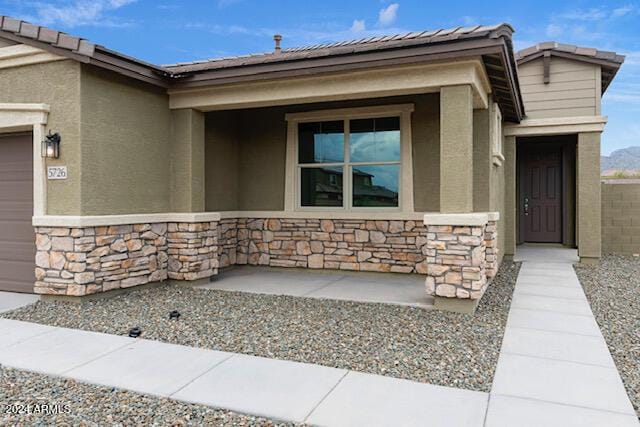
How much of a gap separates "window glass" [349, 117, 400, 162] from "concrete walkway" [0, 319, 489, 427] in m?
4.87

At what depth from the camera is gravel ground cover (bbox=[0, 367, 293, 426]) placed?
3047mm

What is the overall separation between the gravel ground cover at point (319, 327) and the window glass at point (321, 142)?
3046 mm

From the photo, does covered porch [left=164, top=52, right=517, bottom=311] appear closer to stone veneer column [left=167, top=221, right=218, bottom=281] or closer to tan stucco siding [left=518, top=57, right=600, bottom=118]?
stone veneer column [left=167, top=221, right=218, bottom=281]

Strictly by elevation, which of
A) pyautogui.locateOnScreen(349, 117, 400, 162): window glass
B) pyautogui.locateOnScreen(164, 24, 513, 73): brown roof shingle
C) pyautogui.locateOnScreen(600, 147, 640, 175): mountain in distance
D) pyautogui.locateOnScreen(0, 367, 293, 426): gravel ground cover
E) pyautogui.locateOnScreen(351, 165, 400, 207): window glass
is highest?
pyautogui.locateOnScreen(600, 147, 640, 175): mountain in distance

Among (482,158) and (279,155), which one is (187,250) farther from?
(482,158)

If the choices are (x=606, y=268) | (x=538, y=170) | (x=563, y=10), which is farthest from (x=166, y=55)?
(x=606, y=268)

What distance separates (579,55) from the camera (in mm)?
9781

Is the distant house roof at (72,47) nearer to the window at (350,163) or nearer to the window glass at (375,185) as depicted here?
the window at (350,163)

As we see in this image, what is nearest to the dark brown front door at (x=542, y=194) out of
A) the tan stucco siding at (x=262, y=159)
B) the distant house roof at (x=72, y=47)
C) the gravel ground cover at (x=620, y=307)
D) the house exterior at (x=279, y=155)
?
the gravel ground cover at (x=620, y=307)

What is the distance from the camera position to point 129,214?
6.65 metres

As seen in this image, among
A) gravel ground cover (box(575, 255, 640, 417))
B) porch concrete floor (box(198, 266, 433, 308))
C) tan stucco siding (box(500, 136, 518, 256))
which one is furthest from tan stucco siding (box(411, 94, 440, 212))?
tan stucco siding (box(500, 136, 518, 256))

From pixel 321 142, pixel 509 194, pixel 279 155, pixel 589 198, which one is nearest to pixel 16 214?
pixel 279 155

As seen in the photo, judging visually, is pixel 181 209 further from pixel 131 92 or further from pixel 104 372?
pixel 104 372

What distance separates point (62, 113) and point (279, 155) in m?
3.74
